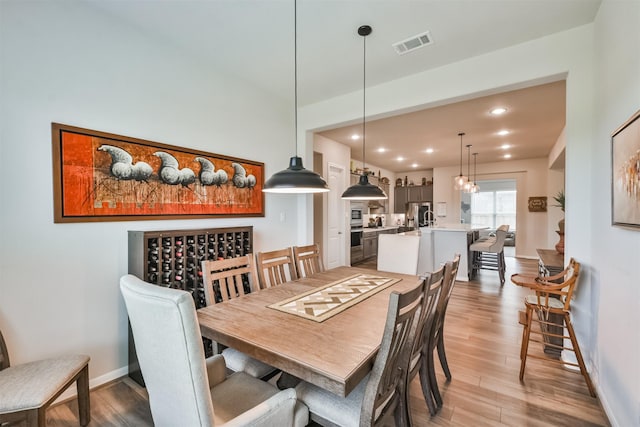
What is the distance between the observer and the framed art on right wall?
141 centimetres

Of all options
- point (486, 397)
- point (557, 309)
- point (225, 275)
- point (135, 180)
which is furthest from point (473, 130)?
point (135, 180)

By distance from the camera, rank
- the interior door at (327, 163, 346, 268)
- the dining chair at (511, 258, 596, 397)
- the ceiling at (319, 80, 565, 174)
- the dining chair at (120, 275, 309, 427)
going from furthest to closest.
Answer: the interior door at (327, 163, 346, 268), the ceiling at (319, 80, 565, 174), the dining chair at (511, 258, 596, 397), the dining chair at (120, 275, 309, 427)

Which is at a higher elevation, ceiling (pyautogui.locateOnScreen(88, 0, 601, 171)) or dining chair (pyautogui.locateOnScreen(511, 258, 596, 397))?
ceiling (pyautogui.locateOnScreen(88, 0, 601, 171))

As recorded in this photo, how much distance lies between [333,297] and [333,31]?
2.21 meters

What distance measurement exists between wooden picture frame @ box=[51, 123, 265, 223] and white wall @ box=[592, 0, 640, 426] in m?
3.13

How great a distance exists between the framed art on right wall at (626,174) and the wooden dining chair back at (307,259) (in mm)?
2180

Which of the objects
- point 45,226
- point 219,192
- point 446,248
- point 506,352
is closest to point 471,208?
point 446,248

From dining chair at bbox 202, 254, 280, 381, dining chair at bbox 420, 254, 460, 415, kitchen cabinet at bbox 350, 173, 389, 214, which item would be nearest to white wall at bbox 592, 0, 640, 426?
dining chair at bbox 420, 254, 460, 415

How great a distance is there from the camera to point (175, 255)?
93.7 inches

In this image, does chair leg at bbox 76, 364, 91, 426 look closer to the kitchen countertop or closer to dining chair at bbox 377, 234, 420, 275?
dining chair at bbox 377, 234, 420, 275

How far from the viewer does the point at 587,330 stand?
222 centimetres

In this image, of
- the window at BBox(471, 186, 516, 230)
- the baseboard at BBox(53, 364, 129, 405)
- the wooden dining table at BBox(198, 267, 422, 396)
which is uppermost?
the window at BBox(471, 186, 516, 230)

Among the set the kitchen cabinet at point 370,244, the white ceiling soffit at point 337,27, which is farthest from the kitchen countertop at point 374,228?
the white ceiling soffit at point 337,27

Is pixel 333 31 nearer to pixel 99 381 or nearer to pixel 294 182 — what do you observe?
pixel 294 182
